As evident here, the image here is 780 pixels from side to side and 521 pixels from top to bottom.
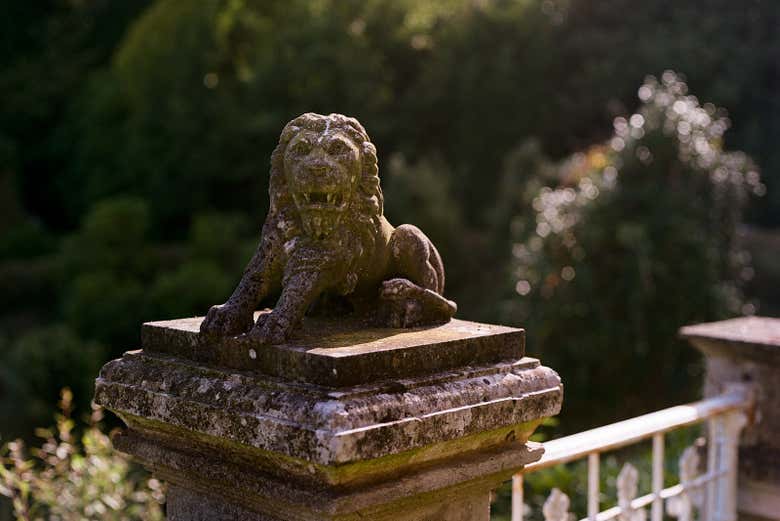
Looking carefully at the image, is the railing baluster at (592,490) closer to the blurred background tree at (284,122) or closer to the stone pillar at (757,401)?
the stone pillar at (757,401)

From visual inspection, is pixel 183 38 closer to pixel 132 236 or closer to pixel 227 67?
pixel 227 67

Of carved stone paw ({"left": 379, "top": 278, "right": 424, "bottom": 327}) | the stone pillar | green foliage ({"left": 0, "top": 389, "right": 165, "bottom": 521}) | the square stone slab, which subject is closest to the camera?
the square stone slab

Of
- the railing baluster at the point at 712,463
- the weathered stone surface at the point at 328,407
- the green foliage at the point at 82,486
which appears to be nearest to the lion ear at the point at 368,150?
the weathered stone surface at the point at 328,407

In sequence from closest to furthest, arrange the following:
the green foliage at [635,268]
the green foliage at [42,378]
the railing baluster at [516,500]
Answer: the railing baluster at [516,500] → the green foliage at [635,268] → the green foliage at [42,378]

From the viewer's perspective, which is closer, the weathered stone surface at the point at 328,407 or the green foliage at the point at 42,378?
the weathered stone surface at the point at 328,407

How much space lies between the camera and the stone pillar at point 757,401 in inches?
153

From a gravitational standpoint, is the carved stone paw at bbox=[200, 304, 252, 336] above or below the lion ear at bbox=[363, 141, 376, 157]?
below

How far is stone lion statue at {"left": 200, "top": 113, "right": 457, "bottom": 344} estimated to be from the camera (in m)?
2.20

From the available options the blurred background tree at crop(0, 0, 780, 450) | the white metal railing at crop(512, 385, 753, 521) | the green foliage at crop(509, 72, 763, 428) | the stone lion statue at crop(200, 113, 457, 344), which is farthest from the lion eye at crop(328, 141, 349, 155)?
the blurred background tree at crop(0, 0, 780, 450)

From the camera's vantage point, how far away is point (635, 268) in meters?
10.0

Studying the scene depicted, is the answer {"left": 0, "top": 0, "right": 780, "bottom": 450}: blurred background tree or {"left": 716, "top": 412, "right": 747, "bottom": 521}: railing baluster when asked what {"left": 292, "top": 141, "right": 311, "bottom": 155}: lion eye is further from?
{"left": 0, "top": 0, "right": 780, "bottom": 450}: blurred background tree

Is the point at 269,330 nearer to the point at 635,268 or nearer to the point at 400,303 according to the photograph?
the point at 400,303

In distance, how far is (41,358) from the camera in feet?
40.9

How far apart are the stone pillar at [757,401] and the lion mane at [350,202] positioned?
2196 millimetres
